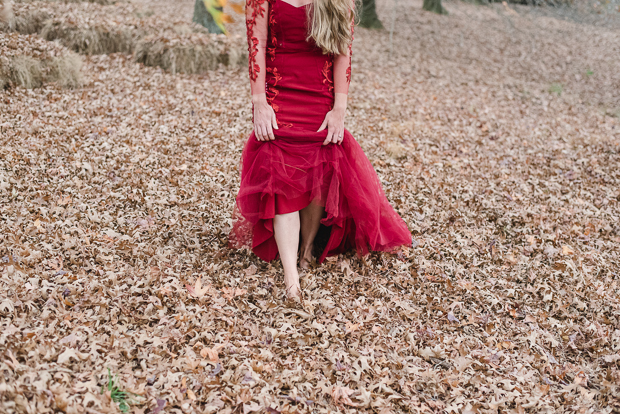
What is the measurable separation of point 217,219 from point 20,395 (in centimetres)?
226

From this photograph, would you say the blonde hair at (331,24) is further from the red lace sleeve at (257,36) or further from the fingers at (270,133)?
the fingers at (270,133)

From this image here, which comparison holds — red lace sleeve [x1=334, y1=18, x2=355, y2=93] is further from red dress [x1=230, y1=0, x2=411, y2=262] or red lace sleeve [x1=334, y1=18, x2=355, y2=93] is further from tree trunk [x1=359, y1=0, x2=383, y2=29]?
tree trunk [x1=359, y1=0, x2=383, y2=29]

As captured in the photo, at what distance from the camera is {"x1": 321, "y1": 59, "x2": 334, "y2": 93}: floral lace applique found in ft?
10.3

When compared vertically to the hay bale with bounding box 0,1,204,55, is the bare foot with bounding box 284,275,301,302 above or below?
below

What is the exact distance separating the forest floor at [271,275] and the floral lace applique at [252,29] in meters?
1.50

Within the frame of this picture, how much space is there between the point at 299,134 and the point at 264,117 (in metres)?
0.26

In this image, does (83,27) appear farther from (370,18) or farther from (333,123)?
(370,18)

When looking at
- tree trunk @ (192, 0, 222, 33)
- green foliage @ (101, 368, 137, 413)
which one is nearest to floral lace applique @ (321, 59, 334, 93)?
green foliage @ (101, 368, 137, 413)

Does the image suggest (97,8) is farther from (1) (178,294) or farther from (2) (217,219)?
(1) (178,294)

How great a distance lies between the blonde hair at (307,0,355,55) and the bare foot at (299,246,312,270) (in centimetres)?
153

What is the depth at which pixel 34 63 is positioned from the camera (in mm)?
6156

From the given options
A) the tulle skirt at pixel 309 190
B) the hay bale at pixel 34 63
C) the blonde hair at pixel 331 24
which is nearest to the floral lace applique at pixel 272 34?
the blonde hair at pixel 331 24

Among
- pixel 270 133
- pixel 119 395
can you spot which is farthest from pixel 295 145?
pixel 119 395

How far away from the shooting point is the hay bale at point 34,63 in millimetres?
5984
